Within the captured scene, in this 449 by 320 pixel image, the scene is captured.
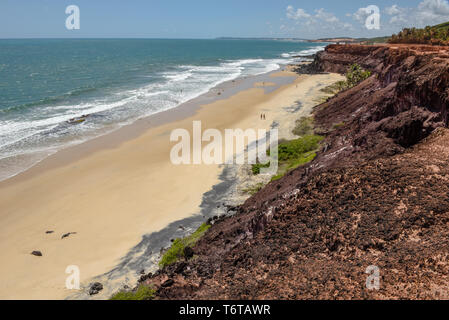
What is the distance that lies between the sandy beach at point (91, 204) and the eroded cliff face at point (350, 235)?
17.4 feet

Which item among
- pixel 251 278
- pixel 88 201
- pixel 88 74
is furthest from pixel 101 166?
pixel 88 74

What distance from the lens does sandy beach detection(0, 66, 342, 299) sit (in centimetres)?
1645

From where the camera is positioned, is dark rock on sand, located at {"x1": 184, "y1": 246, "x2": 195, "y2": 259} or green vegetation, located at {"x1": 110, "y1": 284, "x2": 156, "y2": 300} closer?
green vegetation, located at {"x1": 110, "y1": 284, "x2": 156, "y2": 300}

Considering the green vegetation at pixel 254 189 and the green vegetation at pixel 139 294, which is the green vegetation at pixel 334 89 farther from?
the green vegetation at pixel 139 294

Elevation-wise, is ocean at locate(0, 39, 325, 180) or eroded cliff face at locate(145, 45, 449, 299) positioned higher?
ocean at locate(0, 39, 325, 180)

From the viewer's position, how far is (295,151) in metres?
28.4

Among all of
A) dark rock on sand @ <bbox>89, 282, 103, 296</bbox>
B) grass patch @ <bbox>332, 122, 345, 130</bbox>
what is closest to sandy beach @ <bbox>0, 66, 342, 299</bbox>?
dark rock on sand @ <bbox>89, 282, 103, 296</bbox>

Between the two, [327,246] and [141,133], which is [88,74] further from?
[327,246]

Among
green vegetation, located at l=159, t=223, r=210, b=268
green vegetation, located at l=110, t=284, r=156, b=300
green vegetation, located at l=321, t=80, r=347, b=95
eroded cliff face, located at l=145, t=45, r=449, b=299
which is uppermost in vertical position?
green vegetation, located at l=321, t=80, r=347, b=95

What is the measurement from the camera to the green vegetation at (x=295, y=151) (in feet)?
84.8

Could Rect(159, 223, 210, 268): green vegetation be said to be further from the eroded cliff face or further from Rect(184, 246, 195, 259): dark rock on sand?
the eroded cliff face

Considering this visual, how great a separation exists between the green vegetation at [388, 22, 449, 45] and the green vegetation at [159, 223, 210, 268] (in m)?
60.4

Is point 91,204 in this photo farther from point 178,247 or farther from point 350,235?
point 350,235

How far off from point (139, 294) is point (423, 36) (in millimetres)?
79047
